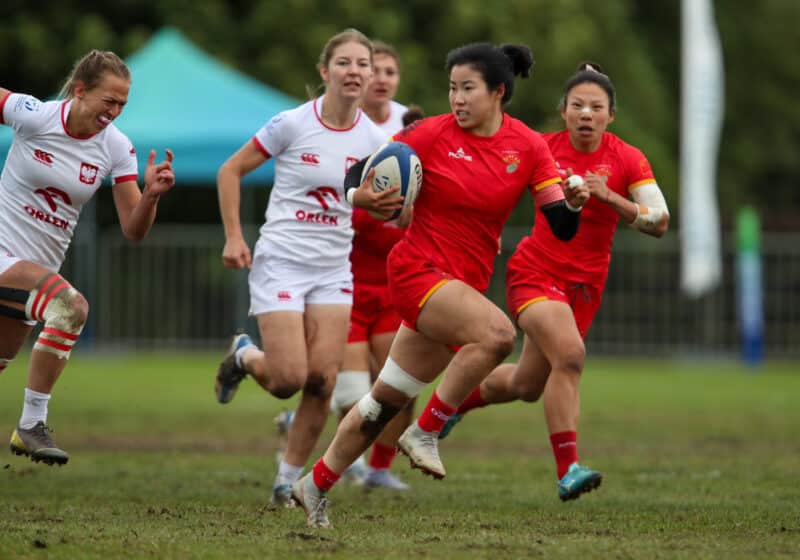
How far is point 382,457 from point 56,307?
3072 mm

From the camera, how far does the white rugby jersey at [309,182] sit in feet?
29.9

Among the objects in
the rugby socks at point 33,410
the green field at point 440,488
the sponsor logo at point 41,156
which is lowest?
the green field at point 440,488

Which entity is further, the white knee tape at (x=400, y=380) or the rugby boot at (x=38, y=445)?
the rugby boot at (x=38, y=445)

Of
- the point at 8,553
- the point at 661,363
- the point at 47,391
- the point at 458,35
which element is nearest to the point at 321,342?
the point at 47,391

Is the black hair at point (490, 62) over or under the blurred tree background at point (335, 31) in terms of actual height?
under

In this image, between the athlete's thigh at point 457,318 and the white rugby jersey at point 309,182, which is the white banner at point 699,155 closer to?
the white rugby jersey at point 309,182

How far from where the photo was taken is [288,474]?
29.7 feet

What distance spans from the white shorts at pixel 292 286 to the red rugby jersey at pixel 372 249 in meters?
0.92

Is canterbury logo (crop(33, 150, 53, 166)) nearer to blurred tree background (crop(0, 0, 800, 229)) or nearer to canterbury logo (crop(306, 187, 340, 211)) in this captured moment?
canterbury logo (crop(306, 187, 340, 211))

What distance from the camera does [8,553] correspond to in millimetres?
6484

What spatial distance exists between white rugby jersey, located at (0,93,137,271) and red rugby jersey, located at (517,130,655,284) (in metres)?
2.53

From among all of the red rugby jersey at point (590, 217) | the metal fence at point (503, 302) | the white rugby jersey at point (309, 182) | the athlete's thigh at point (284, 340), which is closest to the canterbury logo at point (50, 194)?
the white rugby jersey at point (309, 182)

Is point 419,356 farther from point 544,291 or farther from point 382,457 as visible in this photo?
point 382,457

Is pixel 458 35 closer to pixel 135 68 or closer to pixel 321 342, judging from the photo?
pixel 135 68
